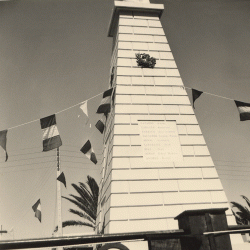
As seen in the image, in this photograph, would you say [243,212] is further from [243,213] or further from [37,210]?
[37,210]

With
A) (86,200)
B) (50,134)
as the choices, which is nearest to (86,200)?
(86,200)

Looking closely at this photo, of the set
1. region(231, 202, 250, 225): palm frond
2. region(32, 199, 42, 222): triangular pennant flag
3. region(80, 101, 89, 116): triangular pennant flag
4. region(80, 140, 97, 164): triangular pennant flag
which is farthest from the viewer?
region(231, 202, 250, 225): palm frond

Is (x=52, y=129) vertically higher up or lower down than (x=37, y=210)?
higher up

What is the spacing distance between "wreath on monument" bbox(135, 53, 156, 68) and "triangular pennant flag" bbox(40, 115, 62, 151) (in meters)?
2.63

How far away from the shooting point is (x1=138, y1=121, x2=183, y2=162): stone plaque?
5145 millimetres

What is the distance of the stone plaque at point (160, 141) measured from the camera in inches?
203

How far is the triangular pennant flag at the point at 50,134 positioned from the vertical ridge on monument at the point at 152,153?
122cm

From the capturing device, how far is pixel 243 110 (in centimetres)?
589

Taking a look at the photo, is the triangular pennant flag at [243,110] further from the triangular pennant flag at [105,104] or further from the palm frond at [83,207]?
the palm frond at [83,207]

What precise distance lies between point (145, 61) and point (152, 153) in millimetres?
2633

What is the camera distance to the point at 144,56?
6535 millimetres

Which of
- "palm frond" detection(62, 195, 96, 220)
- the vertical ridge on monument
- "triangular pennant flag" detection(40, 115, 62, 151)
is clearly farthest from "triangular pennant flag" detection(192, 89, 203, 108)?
"palm frond" detection(62, 195, 96, 220)

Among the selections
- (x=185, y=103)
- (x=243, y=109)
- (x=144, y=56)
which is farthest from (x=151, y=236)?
(x=144, y=56)

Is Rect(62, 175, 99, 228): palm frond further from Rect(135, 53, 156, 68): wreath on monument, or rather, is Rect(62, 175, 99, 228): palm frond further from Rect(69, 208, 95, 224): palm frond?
Rect(135, 53, 156, 68): wreath on monument
